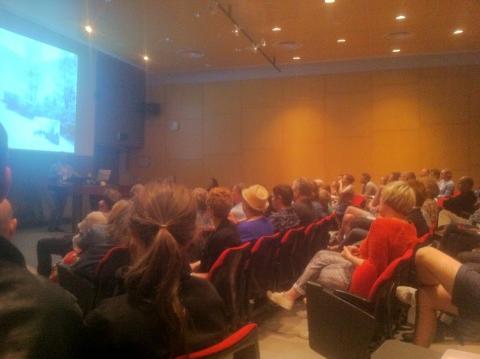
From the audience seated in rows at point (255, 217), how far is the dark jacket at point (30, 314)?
8.28 feet

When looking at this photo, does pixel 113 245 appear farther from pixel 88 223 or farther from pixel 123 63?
pixel 123 63

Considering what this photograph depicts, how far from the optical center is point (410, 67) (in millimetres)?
9992

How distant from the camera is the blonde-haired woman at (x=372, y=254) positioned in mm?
2553

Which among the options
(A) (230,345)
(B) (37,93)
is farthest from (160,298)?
(B) (37,93)

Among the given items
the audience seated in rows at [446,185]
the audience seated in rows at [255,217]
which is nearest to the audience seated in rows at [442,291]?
the audience seated in rows at [255,217]

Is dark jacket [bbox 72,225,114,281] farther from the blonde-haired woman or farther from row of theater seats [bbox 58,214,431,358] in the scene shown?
the blonde-haired woman

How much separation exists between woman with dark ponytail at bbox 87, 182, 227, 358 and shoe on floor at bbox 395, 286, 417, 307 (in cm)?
182

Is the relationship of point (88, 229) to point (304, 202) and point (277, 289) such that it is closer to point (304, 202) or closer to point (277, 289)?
point (277, 289)

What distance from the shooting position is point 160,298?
3.89 ft

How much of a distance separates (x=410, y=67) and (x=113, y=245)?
9410mm

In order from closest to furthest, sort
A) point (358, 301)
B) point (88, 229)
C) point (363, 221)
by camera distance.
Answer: point (358, 301), point (88, 229), point (363, 221)

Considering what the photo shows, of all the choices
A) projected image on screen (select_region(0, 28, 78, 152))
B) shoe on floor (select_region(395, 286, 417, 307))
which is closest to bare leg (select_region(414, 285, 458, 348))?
shoe on floor (select_region(395, 286, 417, 307))

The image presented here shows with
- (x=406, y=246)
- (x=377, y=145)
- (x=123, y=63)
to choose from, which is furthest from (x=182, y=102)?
(x=406, y=246)

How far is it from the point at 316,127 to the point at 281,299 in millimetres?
7945
